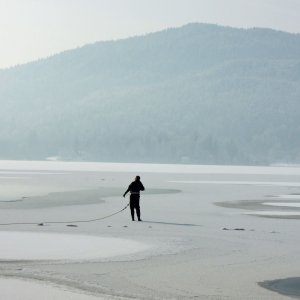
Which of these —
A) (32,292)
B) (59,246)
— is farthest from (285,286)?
(59,246)

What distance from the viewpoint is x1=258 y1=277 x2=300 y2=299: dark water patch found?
15305mm

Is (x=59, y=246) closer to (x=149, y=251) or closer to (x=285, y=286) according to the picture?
(x=149, y=251)

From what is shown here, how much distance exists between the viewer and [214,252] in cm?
2148

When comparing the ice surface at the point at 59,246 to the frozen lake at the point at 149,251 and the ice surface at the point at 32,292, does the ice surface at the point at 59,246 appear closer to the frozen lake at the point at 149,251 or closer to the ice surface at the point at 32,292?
the frozen lake at the point at 149,251

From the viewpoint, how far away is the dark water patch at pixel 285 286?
15.3m

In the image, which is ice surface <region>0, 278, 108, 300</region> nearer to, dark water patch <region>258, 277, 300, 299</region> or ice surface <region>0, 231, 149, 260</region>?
dark water patch <region>258, 277, 300, 299</region>

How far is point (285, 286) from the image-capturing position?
1606cm

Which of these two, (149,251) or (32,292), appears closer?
(32,292)

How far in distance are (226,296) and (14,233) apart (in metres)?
12.3

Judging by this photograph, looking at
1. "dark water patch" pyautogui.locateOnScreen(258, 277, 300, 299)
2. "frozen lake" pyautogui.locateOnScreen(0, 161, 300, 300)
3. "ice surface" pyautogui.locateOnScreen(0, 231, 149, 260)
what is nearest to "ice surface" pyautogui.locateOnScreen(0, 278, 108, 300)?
"frozen lake" pyautogui.locateOnScreen(0, 161, 300, 300)

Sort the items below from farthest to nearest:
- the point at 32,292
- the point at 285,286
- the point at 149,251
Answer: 1. the point at 149,251
2. the point at 285,286
3. the point at 32,292

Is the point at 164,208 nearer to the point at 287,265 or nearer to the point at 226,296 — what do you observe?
the point at 287,265

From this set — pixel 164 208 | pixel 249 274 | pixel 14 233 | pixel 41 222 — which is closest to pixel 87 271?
pixel 249 274

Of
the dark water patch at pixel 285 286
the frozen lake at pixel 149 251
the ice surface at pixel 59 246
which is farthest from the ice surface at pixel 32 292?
the ice surface at pixel 59 246
